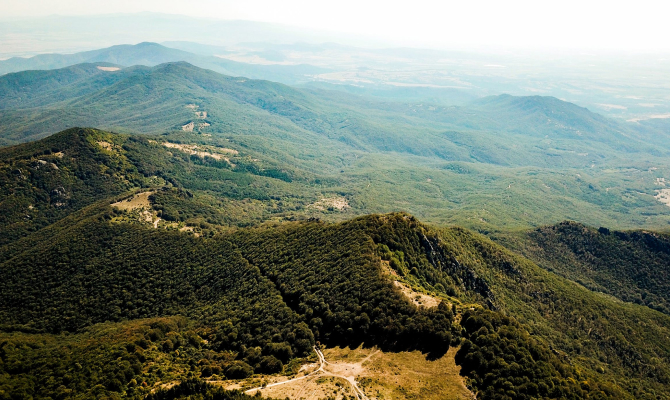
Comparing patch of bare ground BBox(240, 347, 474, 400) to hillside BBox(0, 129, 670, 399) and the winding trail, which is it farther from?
hillside BBox(0, 129, 670, 399)

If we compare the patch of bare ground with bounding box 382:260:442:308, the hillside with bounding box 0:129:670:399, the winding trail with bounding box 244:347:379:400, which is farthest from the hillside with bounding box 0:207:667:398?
the winding trail with bounding box 244:347:379:400

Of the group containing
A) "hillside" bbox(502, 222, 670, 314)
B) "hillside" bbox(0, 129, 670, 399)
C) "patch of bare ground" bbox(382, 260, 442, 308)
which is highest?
"patch of bare ground" bbox(382, 260, 442, 308)

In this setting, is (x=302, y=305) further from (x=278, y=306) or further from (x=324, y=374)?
(x=324, y=374)

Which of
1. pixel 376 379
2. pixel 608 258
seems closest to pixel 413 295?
pixel 376 379

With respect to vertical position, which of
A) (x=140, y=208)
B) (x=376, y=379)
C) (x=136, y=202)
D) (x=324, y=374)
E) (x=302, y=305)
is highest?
(x=376, y=379)

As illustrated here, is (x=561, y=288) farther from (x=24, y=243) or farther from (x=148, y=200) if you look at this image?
(x=24, y=243)

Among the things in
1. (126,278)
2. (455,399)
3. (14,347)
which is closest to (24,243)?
(126,278)
